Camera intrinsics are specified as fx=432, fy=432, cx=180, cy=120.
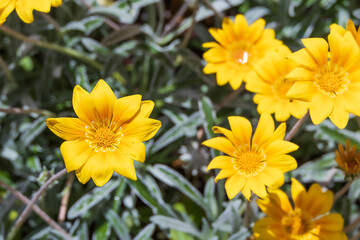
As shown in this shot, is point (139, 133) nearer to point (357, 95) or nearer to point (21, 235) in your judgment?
point (357, 95)

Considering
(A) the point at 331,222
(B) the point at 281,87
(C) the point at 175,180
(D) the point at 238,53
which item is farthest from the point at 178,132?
(A) the point at 331,222

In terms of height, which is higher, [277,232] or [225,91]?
[225,91]

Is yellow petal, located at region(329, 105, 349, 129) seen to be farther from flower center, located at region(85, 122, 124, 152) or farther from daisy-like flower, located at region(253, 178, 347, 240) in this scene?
flower center, located at region(85, 122, 124, 152)

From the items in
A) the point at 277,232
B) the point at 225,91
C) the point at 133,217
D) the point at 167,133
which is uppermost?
the point at 225,91

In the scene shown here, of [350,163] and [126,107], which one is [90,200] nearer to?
[126,107]

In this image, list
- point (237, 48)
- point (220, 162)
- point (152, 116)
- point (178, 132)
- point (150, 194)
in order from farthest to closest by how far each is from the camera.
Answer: point (152, 116) < point (178, 132) < point (237, 48) < point (150, 194) < point (220, 162)

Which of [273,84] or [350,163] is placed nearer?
[350,163]

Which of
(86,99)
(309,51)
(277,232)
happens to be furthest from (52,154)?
(309,51)
